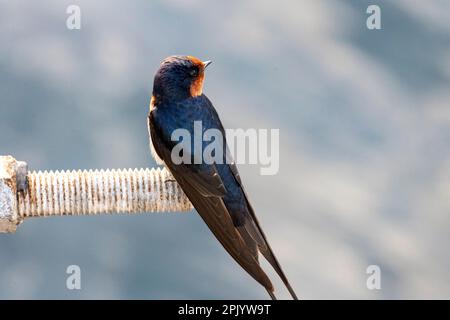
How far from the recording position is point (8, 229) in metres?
1.60

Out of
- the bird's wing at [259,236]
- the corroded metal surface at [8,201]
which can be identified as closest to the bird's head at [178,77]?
the bird's wing at [259,236]

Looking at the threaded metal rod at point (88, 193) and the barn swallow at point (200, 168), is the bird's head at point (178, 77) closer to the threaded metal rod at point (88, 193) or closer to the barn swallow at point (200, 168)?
the barn swallow at point (200, 168)

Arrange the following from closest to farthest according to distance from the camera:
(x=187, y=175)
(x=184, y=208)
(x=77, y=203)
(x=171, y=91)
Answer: (x=77, y=203)
(x=184, y=208)
(x=187, y=175)
(x=171, y=91)

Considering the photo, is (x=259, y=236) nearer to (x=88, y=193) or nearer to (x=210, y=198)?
(x=210, y=198)

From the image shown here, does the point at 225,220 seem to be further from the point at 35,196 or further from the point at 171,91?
the point at 35,196

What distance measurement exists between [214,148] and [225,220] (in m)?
0.20

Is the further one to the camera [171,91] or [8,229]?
[171,91]

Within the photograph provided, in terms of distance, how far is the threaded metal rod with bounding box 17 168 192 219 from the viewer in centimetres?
159

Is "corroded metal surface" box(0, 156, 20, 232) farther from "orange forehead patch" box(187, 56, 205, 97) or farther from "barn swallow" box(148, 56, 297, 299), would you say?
"orange forehead patch" box(187, 56, 205, 97)

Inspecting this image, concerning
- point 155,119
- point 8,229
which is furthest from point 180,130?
point 8,229

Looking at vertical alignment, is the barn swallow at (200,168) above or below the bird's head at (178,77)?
below

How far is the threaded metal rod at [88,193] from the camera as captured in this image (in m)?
1.59

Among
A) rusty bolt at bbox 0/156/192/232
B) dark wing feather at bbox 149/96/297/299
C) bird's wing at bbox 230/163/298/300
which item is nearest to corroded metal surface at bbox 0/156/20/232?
rusty bolt at bbox 0/156/192/232

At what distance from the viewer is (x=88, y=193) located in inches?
62.7
